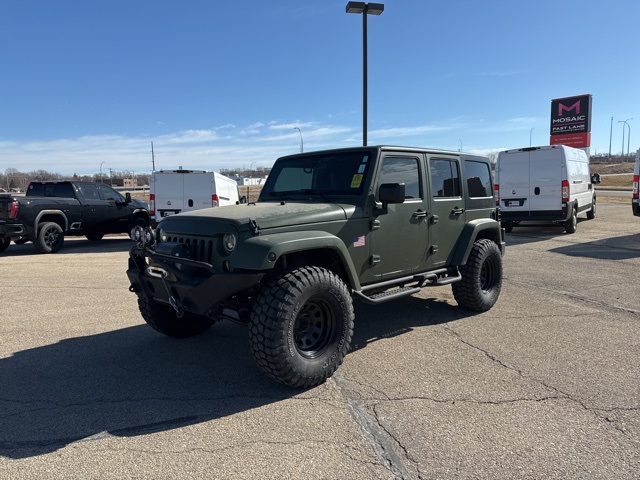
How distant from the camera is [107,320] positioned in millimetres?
5582

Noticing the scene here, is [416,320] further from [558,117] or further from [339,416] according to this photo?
[558,117]

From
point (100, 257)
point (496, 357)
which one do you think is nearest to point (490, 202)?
point (496, 357)

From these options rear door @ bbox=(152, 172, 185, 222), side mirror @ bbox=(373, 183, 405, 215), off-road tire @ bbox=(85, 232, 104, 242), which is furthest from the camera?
off-road tire @ bbox=(85, 232, 104, 242)

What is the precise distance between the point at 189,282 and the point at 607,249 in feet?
33.9

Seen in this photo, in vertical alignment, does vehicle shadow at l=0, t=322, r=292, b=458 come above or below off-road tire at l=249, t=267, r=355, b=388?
below

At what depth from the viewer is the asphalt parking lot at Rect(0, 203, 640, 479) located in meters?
2.68

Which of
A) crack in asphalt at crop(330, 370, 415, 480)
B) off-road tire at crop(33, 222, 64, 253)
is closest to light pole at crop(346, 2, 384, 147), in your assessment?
off-road tire at crop(33, 222, 64, 253)

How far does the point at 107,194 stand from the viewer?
1379 cm

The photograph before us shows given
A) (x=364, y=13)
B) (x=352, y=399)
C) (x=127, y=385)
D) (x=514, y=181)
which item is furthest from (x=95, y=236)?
(x=352, y=399)

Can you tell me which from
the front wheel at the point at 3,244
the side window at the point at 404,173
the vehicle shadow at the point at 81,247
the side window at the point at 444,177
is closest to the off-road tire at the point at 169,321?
the side window at the point at 404,173

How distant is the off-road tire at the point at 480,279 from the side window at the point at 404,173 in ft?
3.87

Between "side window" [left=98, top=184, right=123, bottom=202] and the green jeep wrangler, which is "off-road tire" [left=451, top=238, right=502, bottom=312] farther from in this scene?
"side window" [left=98, top=184, right=123, bottom=202]

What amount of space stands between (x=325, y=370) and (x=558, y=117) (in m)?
38.1

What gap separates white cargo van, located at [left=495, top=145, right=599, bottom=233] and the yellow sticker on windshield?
1036cm
